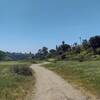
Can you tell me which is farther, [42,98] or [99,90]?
[99,90]

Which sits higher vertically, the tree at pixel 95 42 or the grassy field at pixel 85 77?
the tree at pixel 95 42

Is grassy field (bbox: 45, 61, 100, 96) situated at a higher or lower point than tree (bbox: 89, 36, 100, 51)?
lower

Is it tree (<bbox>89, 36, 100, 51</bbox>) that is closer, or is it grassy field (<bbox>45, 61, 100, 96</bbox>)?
grassy field (<bbox>45, 61, 100, 96</bbox>)

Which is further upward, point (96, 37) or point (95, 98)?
point (96, 37)

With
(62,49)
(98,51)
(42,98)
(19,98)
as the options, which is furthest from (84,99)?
(62,49)

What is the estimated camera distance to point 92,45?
14112cm

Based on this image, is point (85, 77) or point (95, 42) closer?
point (85, 77)

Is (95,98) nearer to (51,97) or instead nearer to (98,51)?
(51,97)

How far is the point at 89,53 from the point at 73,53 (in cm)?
1993

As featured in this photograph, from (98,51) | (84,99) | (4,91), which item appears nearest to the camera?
(84,99)

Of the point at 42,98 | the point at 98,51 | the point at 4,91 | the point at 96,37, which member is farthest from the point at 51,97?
the point at 96,37

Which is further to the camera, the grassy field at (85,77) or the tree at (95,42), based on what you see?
the tree at (95,42)

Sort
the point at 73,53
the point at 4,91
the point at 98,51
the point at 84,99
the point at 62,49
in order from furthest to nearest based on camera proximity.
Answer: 1. the point at 62,49
2. the point at 73,53
3. the point at 98,51
4. the point at 4,91
5. the point at 84,99

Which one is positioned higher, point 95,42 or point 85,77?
point 95,42
